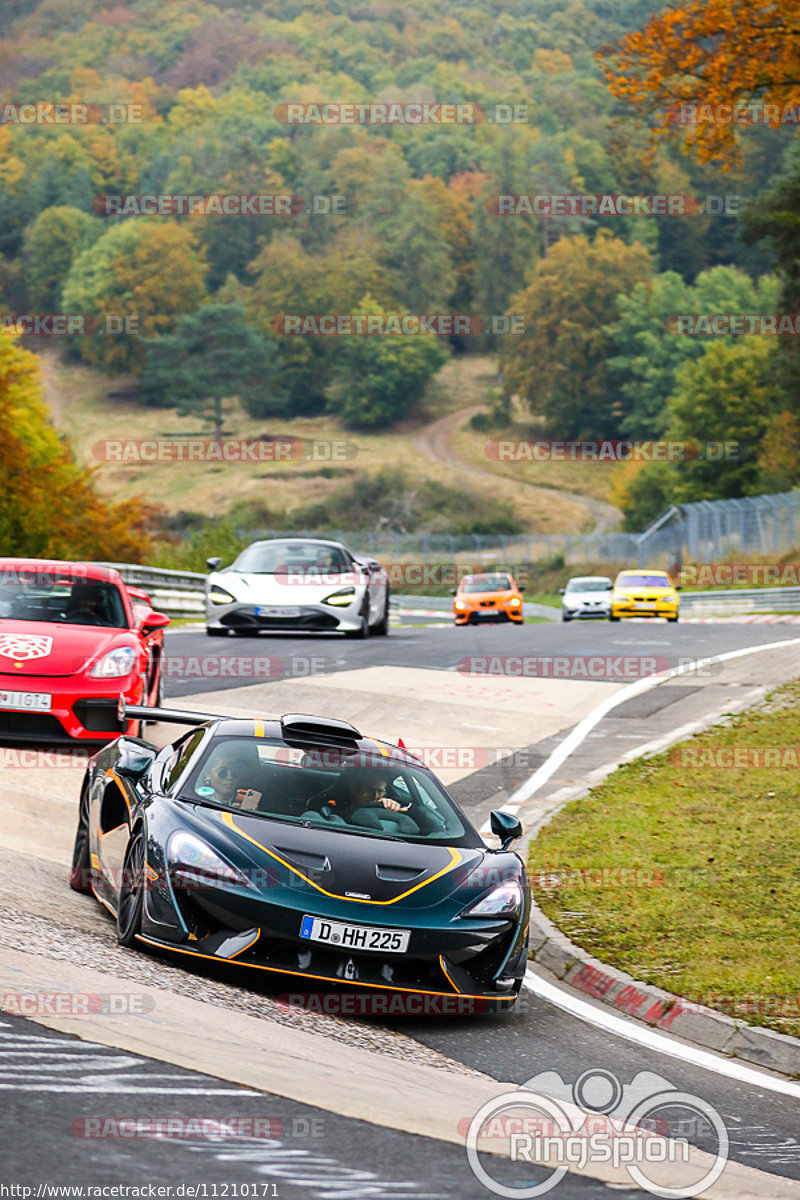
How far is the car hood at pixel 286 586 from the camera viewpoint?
2212 cm

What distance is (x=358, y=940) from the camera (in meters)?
6.34

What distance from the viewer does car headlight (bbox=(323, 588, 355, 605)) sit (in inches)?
877

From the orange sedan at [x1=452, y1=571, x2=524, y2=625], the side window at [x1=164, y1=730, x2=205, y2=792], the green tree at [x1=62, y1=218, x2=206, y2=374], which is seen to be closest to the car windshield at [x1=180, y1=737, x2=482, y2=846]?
the side window at [x1=164, y1=730, x2=205, y2=792]

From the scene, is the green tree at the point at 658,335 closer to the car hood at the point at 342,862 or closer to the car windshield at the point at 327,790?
the car windshield at the point at 327,790

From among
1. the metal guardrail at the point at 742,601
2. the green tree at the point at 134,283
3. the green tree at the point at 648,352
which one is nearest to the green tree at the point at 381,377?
the green tree at the point at 648,352

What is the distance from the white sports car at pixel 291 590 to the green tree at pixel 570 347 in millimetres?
104804

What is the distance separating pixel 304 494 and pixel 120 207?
71.5 m

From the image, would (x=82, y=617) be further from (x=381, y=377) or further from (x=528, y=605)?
(x=381, y=377)

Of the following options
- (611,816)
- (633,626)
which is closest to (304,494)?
(633,626)

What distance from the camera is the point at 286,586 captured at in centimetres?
2220

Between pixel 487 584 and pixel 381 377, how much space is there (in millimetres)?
98388

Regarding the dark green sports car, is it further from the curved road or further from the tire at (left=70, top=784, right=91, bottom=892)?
the curved road

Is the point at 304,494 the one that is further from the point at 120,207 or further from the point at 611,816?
the point at 611,816

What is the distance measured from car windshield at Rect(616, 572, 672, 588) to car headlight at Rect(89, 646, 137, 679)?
81.4ft
